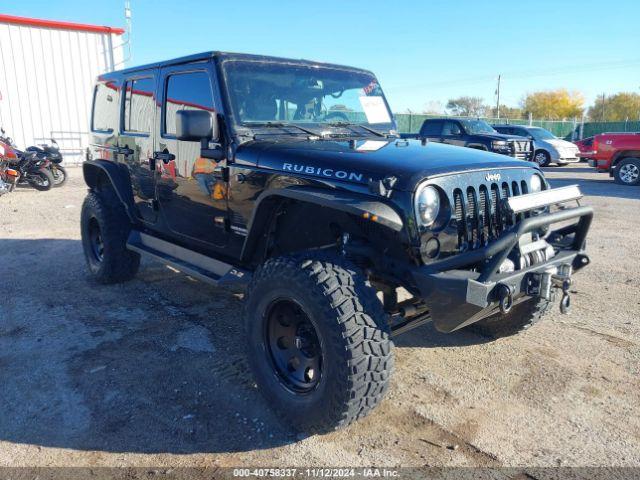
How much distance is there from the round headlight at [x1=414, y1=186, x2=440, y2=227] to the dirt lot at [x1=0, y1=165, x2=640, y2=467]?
118 cm

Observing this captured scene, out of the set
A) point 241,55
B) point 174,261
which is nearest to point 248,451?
point 174,261

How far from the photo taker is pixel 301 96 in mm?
3986

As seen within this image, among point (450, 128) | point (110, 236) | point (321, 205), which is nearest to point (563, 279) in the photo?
point (321, 205)

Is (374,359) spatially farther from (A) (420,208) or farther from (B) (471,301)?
(A) (420,208)

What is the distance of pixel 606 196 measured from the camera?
11430 millimetres

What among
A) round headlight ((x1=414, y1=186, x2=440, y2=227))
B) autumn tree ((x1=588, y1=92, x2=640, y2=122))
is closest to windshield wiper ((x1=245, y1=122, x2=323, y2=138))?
round headlight ((x1=414, y1=186, x2=440, y2=227))

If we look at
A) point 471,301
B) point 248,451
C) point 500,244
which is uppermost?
point 500,244

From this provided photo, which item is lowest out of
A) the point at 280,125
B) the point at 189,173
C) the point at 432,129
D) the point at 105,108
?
the point at 189,173

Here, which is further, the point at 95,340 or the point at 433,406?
the point at 95,340

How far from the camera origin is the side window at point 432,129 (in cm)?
1524

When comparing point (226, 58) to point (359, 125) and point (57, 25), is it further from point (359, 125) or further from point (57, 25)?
point (57, 25)

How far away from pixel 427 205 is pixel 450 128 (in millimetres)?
13230

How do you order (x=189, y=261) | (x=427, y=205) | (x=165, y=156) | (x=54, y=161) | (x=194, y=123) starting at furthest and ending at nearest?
1. (x=54, y=161)
2. (x=165, y=156)
3. (x=189, y=261)
4. (x=194, y=123)
5. (x=427, y=205)

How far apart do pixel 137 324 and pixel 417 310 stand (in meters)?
2.46
